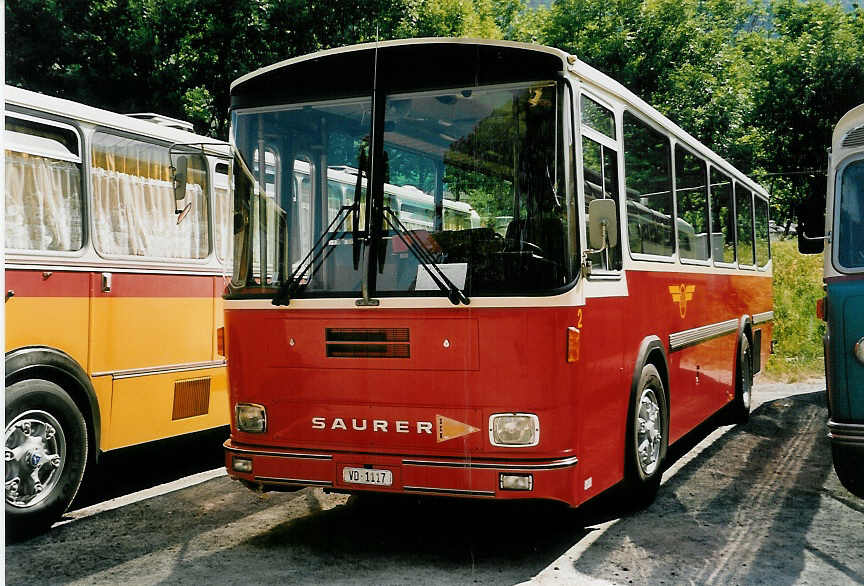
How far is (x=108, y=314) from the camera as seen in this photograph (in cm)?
745

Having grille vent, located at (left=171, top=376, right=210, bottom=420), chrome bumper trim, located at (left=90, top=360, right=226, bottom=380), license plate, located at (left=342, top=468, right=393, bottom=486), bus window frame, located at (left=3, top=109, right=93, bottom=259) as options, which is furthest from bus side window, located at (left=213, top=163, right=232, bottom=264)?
license plate, located at (left=342, top=468, right=393, bottom=486)

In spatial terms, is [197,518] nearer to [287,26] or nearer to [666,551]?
[666,551]

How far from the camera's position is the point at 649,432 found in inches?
285

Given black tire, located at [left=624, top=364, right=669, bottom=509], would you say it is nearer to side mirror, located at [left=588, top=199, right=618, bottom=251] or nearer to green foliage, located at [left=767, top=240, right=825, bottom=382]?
side mirror, located at [left=588, top=199, right=618, bottom=251]

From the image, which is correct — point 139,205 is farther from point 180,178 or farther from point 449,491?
point 449,491

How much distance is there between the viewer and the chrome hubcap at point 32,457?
655 centimetres

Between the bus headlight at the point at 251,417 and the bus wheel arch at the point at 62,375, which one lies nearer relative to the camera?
the bus headlight at the point at 251,417

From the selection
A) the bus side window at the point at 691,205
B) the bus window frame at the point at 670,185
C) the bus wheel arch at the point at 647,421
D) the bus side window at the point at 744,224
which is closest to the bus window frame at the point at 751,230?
the bus side window at the point at 744,224

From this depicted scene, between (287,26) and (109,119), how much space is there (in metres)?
11.0

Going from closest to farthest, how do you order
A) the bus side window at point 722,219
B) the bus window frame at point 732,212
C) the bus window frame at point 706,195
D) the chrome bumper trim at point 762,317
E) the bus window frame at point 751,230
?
the bus window frame at point 706,195, the bus window frame at point 732,212, the bus side window at point 722,219, the bus window frame at point 751,230, the chrome bumper trim at point 762,317

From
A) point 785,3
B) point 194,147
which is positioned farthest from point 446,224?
point 785,3

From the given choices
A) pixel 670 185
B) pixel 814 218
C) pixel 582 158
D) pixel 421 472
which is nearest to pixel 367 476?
pixel 421 472

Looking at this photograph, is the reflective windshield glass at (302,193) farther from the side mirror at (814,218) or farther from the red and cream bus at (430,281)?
the side mirror at (814,218)

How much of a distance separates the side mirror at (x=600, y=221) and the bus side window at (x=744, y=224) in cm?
629
